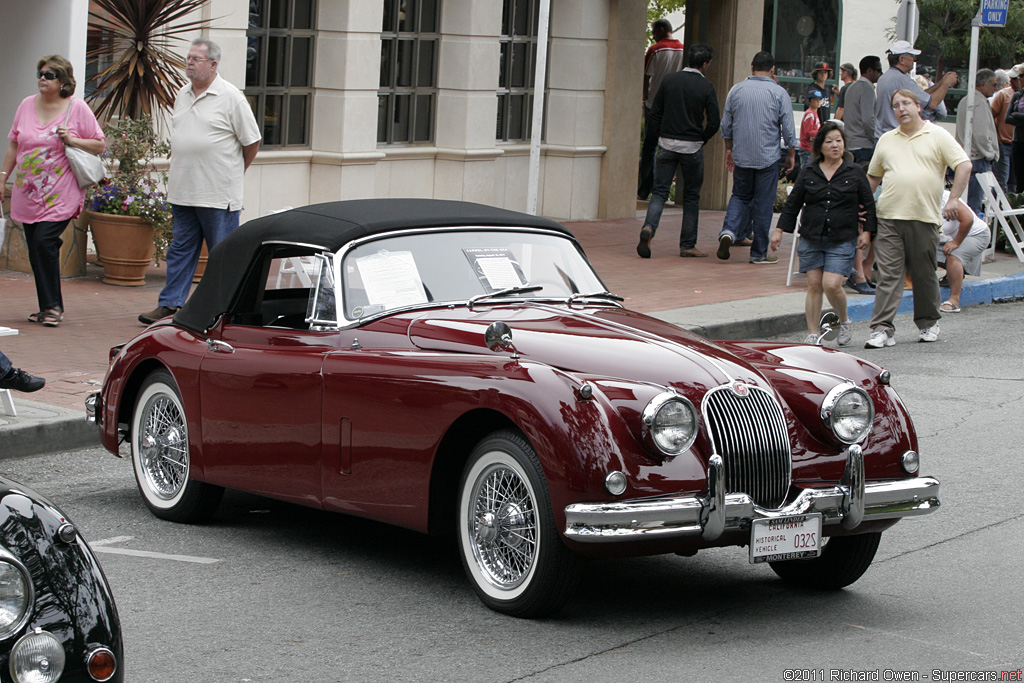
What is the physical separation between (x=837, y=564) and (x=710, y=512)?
1023mm

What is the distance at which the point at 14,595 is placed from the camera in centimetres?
322

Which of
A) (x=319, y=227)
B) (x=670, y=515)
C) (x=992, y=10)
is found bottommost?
(x=670, y=515)

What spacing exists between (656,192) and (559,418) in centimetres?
1146

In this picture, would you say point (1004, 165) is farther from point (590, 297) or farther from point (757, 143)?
point (590, 297)

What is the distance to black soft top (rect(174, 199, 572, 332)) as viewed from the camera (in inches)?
249

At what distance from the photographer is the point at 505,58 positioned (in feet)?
61.3

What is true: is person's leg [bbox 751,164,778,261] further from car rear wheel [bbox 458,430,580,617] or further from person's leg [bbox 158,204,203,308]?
car rear wheel [bbox 458,430,580,617]

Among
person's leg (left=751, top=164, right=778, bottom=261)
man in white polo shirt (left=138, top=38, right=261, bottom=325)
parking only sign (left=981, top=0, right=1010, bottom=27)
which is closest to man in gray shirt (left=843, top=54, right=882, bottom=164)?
person's leg (left=751, top=164, right=778, bottom=261)

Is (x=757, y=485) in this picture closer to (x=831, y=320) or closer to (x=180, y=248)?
(x=831, y=320)

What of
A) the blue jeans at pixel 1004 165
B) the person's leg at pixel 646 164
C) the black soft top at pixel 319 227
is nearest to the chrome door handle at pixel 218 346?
the black soft top at pixel 319 227

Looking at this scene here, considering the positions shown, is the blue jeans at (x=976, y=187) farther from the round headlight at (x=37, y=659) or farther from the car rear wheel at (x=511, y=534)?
the round headlight at (x=37, y=659)

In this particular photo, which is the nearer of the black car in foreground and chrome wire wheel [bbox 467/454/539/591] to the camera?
the black car in foreground

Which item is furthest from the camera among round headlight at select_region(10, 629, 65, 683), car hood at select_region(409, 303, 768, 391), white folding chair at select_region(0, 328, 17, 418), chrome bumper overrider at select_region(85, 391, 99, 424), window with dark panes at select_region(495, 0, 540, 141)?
window with dark panes at select_region(495, 0, 540, 141)

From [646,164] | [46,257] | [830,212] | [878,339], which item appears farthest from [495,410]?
[646,164]
